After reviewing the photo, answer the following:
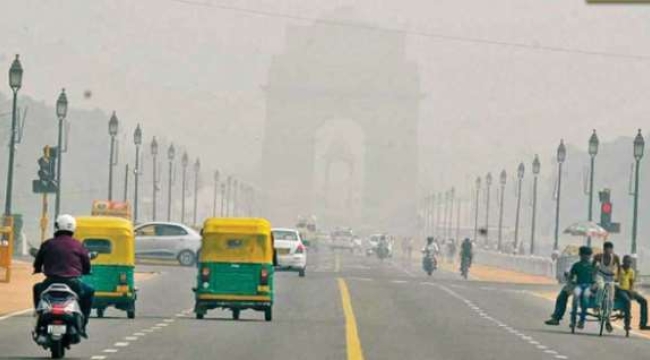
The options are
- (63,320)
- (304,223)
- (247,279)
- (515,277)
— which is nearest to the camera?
(63,320)

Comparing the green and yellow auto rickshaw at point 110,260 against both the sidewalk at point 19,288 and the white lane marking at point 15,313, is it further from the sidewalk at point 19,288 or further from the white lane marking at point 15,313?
the sidewalk at point 19,288

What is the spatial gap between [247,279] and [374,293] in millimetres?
16450

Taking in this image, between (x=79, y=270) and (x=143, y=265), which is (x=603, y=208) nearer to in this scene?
(x=143, y=265)

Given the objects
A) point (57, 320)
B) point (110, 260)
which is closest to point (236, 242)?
point (110, 260)

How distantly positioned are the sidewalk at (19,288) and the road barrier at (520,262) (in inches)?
1145

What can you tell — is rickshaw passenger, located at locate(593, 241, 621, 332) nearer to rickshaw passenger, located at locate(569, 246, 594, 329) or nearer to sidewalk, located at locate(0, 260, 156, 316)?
rickshaw passenger, located at locate(569, 246, 594, 329)

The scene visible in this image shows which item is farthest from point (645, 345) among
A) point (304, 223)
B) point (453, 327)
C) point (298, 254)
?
point (304, 223)

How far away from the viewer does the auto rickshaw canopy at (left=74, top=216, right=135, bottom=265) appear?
33.6m

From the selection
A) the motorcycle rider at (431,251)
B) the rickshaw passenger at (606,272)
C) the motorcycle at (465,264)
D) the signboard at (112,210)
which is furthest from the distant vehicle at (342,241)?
the rickshaw passenger at (606,272)

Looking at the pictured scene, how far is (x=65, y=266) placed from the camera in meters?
23.6

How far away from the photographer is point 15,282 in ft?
163

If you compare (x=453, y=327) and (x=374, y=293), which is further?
(x=374, y=293)

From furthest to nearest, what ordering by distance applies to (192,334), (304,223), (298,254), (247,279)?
1. (304,223)
2. (298,254)
3. (247,279)
4. (192,334)

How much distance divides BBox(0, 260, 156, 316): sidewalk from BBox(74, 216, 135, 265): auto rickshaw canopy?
8.34 ft
